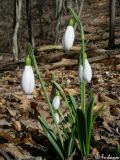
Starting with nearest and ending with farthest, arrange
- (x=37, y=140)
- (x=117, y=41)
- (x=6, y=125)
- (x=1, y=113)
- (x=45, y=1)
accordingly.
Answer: (x=37, y=140), (x=6, y=125), (x=1, y=113), (x=117, y=41), (x=45, y=1)

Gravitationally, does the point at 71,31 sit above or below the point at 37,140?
above

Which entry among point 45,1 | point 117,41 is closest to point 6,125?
point 117,41

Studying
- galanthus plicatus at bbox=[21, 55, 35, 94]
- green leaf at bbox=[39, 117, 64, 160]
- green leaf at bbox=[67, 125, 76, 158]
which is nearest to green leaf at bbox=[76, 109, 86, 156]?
green leaf at bbox=[67, 125, 76, 158]

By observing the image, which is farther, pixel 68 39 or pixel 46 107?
→ pixel 46 107

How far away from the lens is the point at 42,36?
1276 inches

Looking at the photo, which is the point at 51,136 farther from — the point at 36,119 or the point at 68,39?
the point at 36,119

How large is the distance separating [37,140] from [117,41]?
1793cm

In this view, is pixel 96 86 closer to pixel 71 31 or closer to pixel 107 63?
pixel 107 63

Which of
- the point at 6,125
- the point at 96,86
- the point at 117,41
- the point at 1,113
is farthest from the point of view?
the point at 117,41

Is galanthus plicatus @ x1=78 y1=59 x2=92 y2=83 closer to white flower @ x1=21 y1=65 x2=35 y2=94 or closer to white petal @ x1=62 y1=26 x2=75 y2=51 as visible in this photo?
white petal @ x1=62 y1=26 x2=75 y2=51

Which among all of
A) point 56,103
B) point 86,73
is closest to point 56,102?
point 56,103

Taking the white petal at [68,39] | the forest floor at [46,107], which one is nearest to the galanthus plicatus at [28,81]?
the white petal at [68,39]

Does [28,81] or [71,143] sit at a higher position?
[28,81]

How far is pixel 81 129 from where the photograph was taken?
3086 mm
